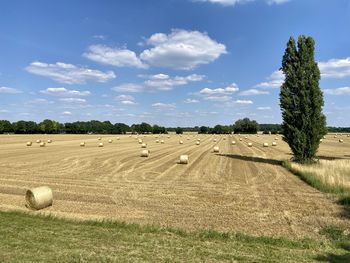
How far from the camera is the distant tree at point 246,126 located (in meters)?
160

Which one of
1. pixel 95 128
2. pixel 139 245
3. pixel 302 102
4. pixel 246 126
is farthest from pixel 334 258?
pixel 246 126

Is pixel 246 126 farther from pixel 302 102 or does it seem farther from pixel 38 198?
pixel 38 198

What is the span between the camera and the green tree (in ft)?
84.5

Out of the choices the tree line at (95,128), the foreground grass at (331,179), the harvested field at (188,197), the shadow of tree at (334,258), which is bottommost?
the shadow of tree at (334,258)

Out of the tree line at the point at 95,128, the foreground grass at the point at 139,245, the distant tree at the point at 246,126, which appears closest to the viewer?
the foreground grass at the point at 139,245

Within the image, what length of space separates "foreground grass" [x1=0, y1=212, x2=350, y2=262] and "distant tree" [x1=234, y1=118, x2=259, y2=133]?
6014 inches

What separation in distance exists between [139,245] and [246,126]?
157833 mm

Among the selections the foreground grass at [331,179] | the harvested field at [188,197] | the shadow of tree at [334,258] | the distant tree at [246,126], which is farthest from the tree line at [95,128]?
the shadow of tree at [334,258]

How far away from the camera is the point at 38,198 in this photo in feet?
40.1

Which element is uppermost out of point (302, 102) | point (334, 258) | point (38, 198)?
point (302, 102)

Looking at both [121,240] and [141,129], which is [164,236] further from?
[141,129]

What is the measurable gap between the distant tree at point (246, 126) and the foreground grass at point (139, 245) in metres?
153

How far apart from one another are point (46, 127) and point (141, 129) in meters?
36.6

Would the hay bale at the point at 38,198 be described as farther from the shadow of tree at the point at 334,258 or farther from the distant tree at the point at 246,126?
the distant tree at the point at 246,126
